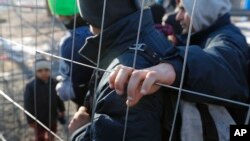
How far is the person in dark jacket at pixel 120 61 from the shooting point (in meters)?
1.07

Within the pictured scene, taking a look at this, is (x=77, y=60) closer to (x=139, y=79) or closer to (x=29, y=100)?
(x=29, y=100)

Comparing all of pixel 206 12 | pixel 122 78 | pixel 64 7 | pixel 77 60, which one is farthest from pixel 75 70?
pixel 122 78

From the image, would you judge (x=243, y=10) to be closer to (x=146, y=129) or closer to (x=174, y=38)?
(x=174, y=38)

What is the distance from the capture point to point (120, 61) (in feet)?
3.76

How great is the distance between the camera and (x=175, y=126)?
1.06 meters

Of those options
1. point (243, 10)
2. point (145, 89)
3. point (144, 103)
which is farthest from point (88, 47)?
point (243, 10)

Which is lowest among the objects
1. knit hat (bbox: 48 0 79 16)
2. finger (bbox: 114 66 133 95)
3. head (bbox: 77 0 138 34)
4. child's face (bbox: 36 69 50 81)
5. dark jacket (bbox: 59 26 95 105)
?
child's face (bbox: 36 69 50 81)

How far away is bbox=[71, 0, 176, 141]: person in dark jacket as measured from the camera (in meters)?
1.07

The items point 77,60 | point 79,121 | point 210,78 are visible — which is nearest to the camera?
point 210,78

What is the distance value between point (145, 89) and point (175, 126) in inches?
8.4

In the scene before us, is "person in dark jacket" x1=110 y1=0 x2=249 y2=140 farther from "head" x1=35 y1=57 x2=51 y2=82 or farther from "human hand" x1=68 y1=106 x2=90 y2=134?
"head" x1=35 y1=57 x2=51 y2=82

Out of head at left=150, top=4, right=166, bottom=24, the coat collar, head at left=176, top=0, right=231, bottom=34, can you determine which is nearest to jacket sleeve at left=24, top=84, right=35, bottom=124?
head at left=150, top=4, right=166, bottom=24

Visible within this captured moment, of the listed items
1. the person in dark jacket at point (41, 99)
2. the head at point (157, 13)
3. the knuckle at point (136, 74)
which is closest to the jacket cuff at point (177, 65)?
the knuckle at point (136, 74)

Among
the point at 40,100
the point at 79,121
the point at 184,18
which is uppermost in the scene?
Answer: the point at 184,18
